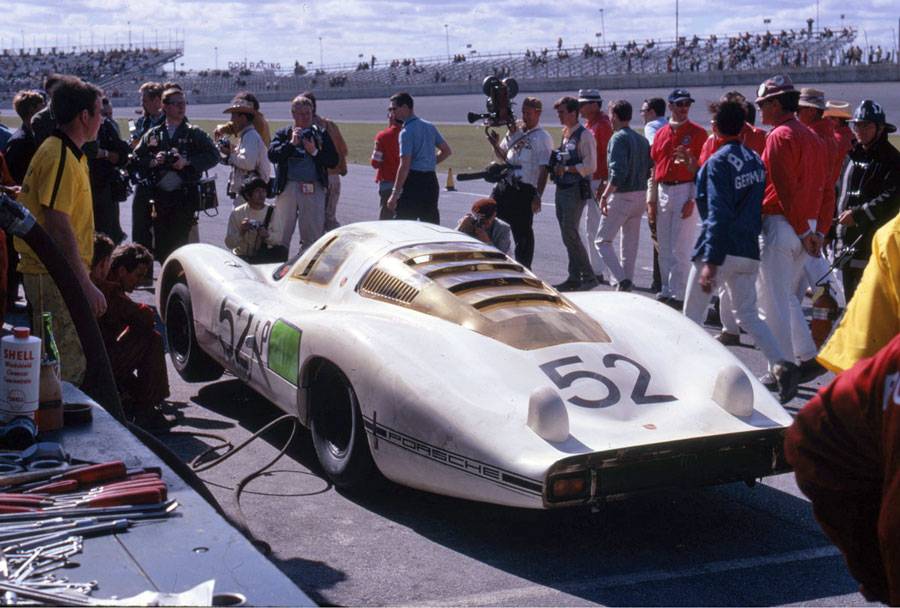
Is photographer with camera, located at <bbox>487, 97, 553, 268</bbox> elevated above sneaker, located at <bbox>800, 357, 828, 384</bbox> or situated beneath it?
elevated above

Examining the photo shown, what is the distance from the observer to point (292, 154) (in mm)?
10812

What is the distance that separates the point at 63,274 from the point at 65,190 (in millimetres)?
2547

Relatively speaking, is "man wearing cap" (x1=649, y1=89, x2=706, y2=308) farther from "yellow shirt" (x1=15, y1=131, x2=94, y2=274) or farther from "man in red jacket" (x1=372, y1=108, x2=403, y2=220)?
"yellow shirt" (x1=15, y1=131, x2=94, y2=274)

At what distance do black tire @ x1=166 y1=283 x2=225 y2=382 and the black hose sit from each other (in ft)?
13.1

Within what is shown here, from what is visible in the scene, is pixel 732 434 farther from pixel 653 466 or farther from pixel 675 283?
pixel 675 283

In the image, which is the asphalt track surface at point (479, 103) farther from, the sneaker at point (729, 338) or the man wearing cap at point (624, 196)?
the sneaker at point (729, 338)

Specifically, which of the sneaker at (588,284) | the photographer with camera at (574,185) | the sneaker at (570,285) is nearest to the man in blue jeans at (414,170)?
the photographer with camera at (574,185)

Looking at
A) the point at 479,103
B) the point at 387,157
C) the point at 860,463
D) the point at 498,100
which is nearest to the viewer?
the point at 860,463

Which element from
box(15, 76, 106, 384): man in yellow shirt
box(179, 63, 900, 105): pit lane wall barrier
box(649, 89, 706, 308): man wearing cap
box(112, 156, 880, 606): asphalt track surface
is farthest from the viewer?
box(179, 63, 900, 105): pit lane wall barrier

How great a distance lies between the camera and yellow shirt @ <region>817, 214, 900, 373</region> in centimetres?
250

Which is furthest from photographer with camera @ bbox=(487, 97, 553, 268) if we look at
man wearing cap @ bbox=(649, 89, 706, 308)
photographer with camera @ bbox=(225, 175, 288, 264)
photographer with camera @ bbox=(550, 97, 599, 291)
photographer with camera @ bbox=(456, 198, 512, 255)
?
photographer with camera @ bbox=(225, 175, 288, 264)

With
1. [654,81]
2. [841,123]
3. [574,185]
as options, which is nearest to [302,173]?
[574,185]

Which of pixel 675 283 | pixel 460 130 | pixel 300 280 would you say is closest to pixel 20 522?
pixel 300 280

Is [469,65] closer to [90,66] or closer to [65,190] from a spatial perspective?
[90,66]
